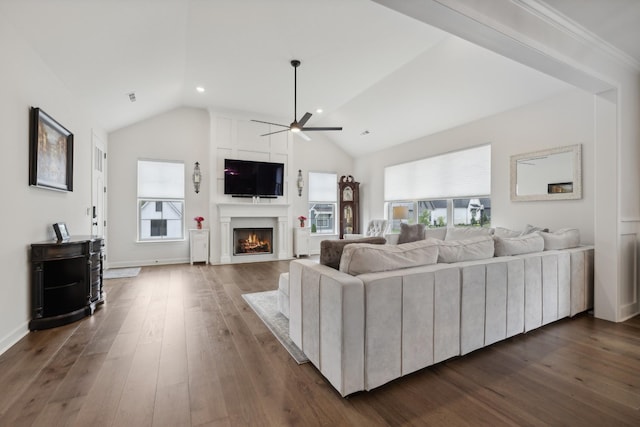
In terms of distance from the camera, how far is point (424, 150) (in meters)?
6.16

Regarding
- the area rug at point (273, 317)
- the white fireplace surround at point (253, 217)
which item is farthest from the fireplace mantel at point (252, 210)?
the area rug at point (273, 317)

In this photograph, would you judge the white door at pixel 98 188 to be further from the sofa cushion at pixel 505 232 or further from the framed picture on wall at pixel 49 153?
the sofa cushion at pixel 505 232

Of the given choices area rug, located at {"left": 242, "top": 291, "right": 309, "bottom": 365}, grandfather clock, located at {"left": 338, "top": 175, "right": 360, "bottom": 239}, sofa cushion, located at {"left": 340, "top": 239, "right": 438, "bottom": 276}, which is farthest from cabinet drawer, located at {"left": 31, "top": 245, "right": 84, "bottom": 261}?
grandfather clock, located at {"left": 338, "top": 175, "right": 360, "bottom": 239}

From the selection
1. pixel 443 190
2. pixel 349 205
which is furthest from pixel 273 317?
pixel 349 205

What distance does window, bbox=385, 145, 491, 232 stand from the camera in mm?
5117

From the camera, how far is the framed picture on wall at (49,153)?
2740 millimetres

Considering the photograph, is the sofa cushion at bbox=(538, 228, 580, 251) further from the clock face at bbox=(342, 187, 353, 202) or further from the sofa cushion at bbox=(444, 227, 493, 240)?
the clock face at bbox=(342, 187, 353, 202)

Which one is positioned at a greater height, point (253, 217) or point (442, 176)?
point (442, 176)

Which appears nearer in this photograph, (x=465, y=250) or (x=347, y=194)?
(x=465, y=250)

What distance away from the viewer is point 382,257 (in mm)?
1966

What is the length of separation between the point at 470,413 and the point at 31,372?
113 inches

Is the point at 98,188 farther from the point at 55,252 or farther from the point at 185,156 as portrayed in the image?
the point at 55,252

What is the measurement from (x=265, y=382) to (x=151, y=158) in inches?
225

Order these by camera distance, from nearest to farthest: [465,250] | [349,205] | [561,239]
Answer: [465,250] → [561,239] → [349,205]
